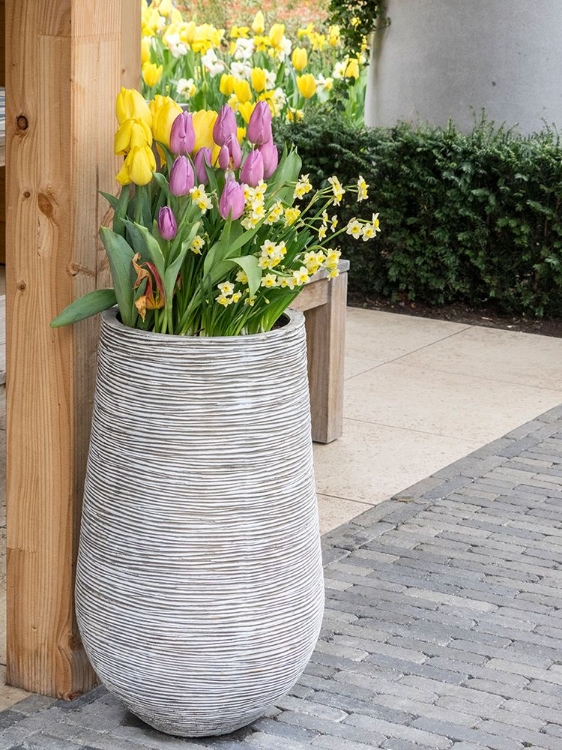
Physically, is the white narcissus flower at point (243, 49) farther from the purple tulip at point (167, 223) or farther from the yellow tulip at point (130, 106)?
the purple tulip at point (167, 223)

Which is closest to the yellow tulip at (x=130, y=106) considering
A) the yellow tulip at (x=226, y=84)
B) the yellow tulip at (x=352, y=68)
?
the yellow tulip at (x=226, y=84)

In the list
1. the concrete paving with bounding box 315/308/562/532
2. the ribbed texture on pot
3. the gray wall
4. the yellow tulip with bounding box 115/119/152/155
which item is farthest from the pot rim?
the gray wall

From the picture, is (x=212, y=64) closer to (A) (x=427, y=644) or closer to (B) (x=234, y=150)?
(A) (x=427, y=644)

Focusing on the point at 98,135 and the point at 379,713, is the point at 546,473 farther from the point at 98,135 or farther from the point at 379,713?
the point at 98,135

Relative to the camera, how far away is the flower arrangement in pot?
247 centimetres

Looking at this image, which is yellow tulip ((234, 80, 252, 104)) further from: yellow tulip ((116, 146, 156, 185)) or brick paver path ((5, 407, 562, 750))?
yellow tulip ((116, 146, 156, 185))

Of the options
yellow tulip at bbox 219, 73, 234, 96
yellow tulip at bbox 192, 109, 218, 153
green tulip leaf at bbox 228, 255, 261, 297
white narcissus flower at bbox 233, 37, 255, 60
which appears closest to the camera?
green tulip leaf at bbox 228, 255, 261, 297

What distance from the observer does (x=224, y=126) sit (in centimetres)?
254

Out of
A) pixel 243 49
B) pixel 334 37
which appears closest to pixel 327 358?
pixel 243 49

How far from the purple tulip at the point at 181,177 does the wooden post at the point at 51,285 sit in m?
0.27

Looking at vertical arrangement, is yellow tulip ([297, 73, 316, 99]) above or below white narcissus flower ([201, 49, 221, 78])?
below

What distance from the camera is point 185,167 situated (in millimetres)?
2441

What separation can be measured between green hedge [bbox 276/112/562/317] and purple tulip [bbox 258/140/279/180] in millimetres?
4348

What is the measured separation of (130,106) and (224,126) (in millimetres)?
205
